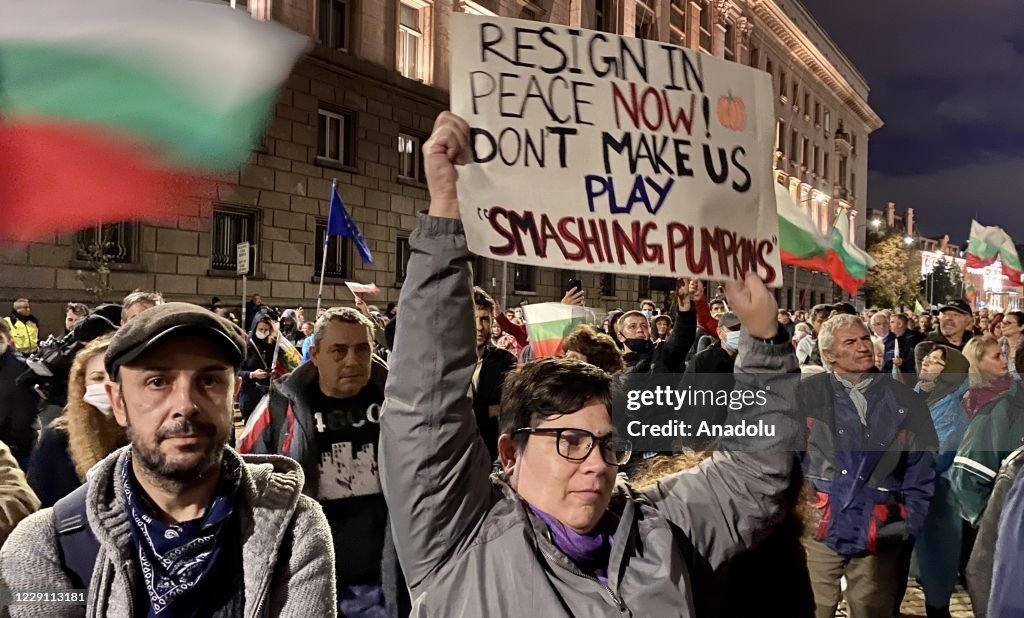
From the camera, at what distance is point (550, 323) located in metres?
6.58

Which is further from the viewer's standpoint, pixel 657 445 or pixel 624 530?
pixel 657 445

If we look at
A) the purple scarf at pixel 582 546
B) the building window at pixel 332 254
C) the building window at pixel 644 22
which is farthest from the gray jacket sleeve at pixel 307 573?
the building window at pixel 644 22

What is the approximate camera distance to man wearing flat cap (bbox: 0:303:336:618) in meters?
1.77

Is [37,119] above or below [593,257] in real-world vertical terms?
above

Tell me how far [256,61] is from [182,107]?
1.42 ft

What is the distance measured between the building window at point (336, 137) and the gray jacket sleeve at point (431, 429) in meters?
18.0

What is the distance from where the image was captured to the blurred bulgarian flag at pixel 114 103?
281cm

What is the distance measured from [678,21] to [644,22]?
342 cm

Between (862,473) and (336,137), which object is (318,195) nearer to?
(336,137)

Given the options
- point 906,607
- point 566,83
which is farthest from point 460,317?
point 906,607

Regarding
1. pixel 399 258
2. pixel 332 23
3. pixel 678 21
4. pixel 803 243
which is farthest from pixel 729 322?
pixel 678 21

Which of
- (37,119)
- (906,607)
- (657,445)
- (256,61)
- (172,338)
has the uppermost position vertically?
(256,61)

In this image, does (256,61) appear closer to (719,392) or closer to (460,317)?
(460,317)

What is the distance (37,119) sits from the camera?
9.58 ft
